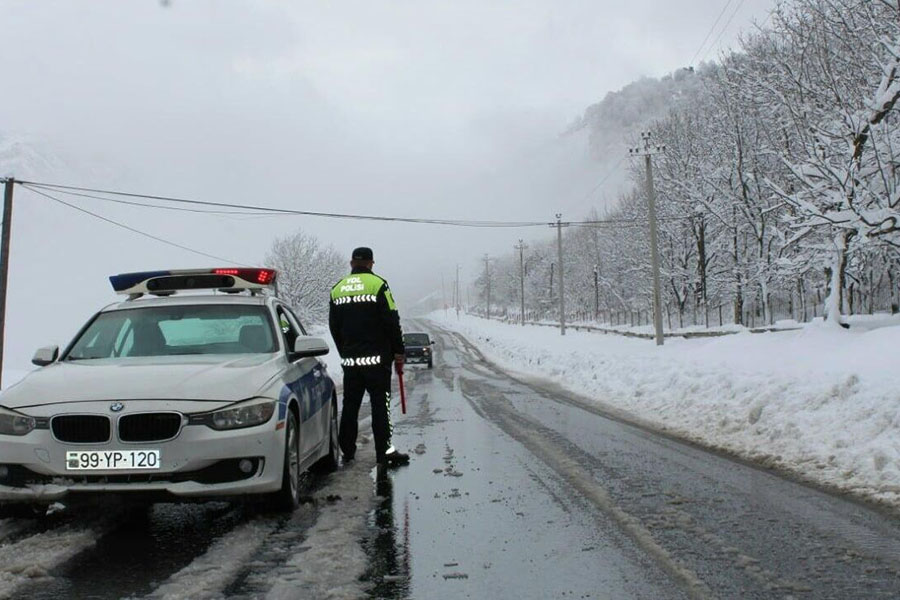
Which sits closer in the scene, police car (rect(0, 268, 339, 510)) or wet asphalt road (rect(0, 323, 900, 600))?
wet asphalt road (rect(0, 323, 900, 600))

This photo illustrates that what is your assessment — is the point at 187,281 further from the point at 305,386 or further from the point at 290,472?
the point at 290,472

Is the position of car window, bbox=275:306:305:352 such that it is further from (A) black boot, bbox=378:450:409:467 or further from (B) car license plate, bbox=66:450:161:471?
(B) car license plate, bbox=66:450:161:471

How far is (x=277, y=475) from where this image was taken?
4.51 metres

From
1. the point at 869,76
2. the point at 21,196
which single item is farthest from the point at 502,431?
the point at 21,196

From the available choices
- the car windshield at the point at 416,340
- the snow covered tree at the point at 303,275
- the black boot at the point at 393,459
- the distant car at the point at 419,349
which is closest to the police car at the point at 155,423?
the black boot at the point at 393,459

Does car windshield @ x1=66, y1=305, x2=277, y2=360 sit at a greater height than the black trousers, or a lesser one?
greater

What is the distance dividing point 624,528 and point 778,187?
15709 millimetres

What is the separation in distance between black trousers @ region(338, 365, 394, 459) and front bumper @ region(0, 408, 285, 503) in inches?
96.5

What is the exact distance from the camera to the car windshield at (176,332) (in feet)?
18.0

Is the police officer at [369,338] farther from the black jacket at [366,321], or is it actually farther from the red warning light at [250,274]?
the red warning light at [250,274]

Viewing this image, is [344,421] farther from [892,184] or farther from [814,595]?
[892,184]

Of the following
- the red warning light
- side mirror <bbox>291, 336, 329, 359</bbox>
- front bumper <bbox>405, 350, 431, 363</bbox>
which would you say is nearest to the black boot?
side mirror <bbox>291, 336, 329, 359</bbox>

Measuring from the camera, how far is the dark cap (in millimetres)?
6828

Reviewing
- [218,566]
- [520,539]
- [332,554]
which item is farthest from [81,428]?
[520,539]
